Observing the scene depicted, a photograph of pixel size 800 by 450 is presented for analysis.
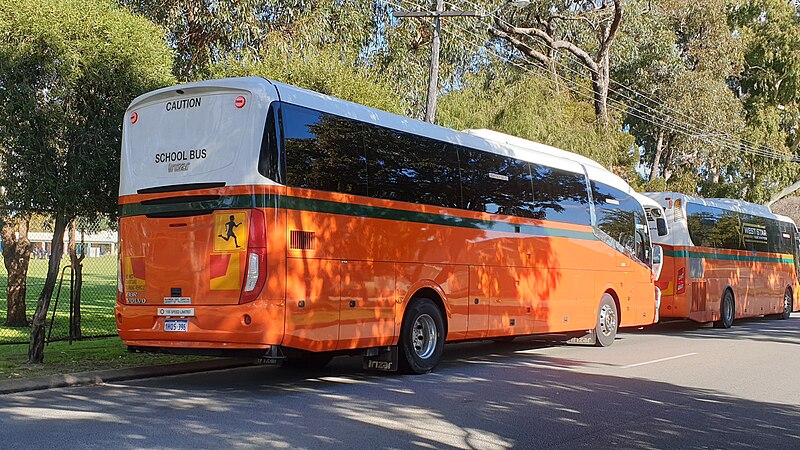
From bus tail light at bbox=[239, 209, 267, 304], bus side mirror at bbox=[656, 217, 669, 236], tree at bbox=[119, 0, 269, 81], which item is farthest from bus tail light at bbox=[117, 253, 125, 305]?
bus side mirror at bbox=[656, 217, 669, 236]

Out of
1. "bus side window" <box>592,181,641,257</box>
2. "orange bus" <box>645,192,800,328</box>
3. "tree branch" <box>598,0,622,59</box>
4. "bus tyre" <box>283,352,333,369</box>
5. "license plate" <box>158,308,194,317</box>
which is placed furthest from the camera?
"tree branch" <box>598,0,622,59</box>

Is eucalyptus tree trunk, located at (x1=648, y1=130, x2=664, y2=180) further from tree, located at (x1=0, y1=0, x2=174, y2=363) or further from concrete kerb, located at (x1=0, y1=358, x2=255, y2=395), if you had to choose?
tree, located at (x1=0, y1=0, x2=174, y2=363)

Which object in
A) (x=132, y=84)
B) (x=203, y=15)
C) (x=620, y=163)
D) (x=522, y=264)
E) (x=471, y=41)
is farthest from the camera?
(x=620, y=163)

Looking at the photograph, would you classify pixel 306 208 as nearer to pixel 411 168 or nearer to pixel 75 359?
pixel 411 168

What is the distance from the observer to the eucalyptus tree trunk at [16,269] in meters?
20.7

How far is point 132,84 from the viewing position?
41.6 ft

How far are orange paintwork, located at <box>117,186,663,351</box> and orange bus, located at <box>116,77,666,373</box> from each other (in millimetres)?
21

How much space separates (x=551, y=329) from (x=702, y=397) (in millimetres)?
4781

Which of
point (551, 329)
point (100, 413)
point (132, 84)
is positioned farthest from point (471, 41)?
point (100, 413)

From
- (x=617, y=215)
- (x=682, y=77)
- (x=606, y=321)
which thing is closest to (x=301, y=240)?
(x=606, y=321)

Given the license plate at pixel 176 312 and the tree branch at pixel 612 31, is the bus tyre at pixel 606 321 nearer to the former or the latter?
the license plate at pixel 176 312

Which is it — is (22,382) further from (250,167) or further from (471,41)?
(471,41)

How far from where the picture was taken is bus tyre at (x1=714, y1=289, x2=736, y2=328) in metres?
23.3

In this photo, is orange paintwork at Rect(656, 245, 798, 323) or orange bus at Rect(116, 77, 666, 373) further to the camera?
orange paintwork at Rect(656, 245, 798, 323)
